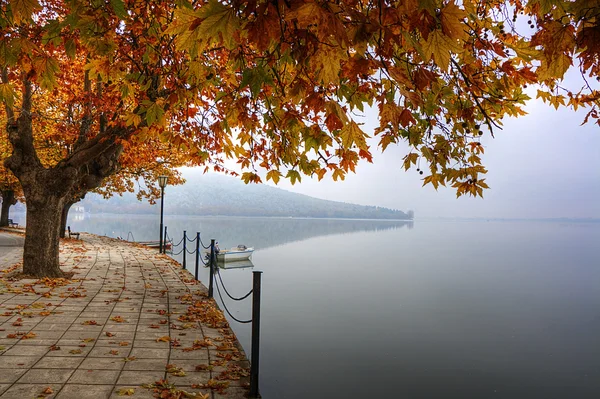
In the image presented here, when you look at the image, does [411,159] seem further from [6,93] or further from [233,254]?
[233,254]

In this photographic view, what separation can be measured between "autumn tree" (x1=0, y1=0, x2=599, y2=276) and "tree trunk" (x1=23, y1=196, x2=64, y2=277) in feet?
0.18

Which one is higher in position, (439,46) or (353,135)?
(439,46)

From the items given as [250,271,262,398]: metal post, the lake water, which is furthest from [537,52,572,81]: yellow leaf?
the lake water

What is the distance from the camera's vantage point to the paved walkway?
14.5ft

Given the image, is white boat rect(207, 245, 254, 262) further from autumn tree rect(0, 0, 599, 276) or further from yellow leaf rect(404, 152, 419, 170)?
yellow leaf rect(404, 152, 419, 170)

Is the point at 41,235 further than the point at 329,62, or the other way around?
the point at 41,235

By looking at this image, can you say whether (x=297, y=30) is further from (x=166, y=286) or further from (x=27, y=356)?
(x=166, y=286)

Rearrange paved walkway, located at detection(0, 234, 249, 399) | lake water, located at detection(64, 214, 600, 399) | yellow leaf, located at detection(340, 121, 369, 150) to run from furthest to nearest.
Answer: lake water, located at detection(64, 214, 600, 399) < paved walkway, located at detection(0, 234, 249, 399) < yellow leaf, located at detection(340, 121, 369, 150)

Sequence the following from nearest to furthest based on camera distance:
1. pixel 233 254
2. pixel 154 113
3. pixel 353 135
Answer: pixel 353 135
pixel 154 113
pixel 233 254

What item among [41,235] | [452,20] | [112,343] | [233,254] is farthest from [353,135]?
[233,254]

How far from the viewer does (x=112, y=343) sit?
580cm

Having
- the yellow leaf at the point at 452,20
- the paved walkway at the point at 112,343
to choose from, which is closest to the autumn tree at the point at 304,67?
the yellow leaf at the point at 452,20

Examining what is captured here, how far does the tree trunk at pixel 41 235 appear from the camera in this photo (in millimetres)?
10102

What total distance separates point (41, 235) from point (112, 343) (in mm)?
5977
